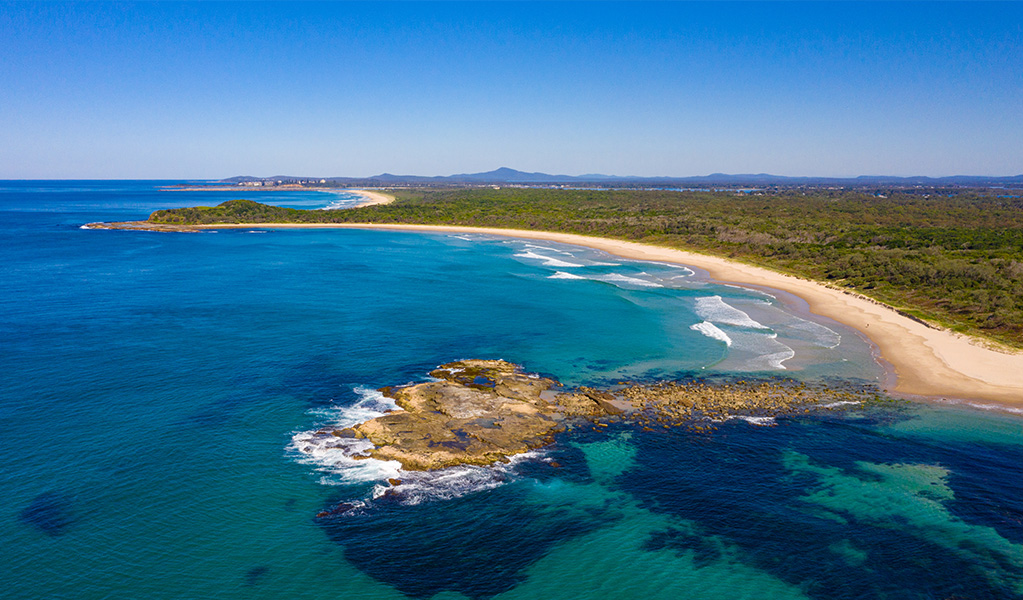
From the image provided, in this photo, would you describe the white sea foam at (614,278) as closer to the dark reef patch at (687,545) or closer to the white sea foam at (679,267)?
the white sea foam at (679,267)

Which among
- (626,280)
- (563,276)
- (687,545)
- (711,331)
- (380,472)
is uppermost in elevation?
(563,276)

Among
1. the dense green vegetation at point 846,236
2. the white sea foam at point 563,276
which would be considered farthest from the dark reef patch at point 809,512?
the white sea foam at point 563,276

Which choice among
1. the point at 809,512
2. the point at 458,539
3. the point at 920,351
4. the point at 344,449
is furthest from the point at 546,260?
the point at 458,539

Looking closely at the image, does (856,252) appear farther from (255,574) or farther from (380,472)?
(255,574)

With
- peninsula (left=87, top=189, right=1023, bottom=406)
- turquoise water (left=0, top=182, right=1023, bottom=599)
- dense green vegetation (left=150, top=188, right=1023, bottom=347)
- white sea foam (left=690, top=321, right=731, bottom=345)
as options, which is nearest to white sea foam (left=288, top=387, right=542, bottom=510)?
turquoise water (left=0, top=182, right=1023, bottom=599)

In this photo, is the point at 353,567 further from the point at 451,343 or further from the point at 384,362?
the point at 451,343

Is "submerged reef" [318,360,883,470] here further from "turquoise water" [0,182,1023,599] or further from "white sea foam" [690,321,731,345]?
"white sea foam" [690,321,731,345]
